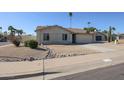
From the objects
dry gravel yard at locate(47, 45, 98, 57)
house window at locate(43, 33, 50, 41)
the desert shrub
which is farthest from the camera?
house window at locate(43, 33, 50, 41)

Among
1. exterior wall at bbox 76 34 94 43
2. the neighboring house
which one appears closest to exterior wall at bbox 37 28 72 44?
the neighboring house

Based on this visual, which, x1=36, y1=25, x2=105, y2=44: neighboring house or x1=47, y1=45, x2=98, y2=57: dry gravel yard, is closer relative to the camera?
x1=47, y1=45, x2=98, y2=57: dry gravel yard

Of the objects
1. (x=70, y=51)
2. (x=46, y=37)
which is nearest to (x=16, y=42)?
(x=70, y=51)

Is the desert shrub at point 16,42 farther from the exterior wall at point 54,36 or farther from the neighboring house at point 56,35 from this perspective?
the exterior wall at point 54,36

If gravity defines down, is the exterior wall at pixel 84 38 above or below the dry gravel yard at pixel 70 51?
above

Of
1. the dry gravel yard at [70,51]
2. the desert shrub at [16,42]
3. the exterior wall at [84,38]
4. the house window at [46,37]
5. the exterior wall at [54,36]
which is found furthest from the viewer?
the exterior wall at [84,38]

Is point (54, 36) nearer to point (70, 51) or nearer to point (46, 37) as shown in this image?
point (46, 37)

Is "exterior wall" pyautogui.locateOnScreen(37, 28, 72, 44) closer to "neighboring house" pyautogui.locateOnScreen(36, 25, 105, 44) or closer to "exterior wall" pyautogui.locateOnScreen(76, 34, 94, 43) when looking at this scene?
"neighboring house" pyautogui.locateOnScreen(36, 25, 105, 44)

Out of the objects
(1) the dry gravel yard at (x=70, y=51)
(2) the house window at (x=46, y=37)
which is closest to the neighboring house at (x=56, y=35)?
(2) the house window at (x=46, y=37)

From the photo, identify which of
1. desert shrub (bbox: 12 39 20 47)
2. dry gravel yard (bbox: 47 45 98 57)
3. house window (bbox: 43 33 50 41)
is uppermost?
house window (bbox: 43 33 50 41)

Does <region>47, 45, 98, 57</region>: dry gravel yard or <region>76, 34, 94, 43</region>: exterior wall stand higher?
<region>76, 34, 94, 43</region>: exterior wall
